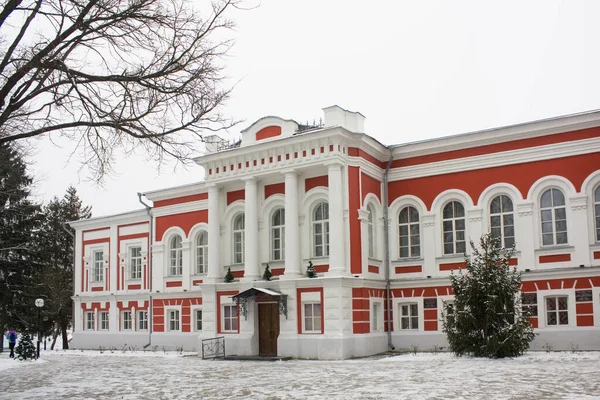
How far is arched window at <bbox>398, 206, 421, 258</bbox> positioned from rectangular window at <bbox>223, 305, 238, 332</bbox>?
21.4 ft

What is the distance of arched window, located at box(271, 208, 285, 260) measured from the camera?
24.4 m

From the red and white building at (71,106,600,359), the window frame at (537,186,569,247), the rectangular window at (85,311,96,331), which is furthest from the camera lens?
the rectangular window at (85,311,96,331)

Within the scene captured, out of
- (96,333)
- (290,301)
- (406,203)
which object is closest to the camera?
(290,301)

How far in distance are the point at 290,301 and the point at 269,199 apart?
4267 mm

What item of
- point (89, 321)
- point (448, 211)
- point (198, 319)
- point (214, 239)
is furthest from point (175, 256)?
point (448, 211)

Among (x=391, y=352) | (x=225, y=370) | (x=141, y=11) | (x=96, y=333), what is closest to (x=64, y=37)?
(x=141, y=11)

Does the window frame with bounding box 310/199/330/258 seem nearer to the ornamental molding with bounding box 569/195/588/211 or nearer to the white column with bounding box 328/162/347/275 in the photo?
the white column with bounding box 328/162/347/275

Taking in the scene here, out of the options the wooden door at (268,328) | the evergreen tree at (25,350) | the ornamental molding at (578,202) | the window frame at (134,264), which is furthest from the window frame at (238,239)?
the ornamental molding at (578,202)

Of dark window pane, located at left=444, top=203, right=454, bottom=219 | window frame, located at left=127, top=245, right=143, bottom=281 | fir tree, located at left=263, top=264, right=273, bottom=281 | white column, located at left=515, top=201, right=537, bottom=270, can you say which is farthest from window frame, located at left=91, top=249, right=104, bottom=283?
white column, located at left=515, top=201, right=537, bottom=270

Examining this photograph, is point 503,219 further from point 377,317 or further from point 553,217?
point 377,317

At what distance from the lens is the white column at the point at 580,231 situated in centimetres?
2019

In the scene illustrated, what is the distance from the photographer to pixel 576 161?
20.7 meters

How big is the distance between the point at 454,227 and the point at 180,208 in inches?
499

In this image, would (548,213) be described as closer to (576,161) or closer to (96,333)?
(576,161)
